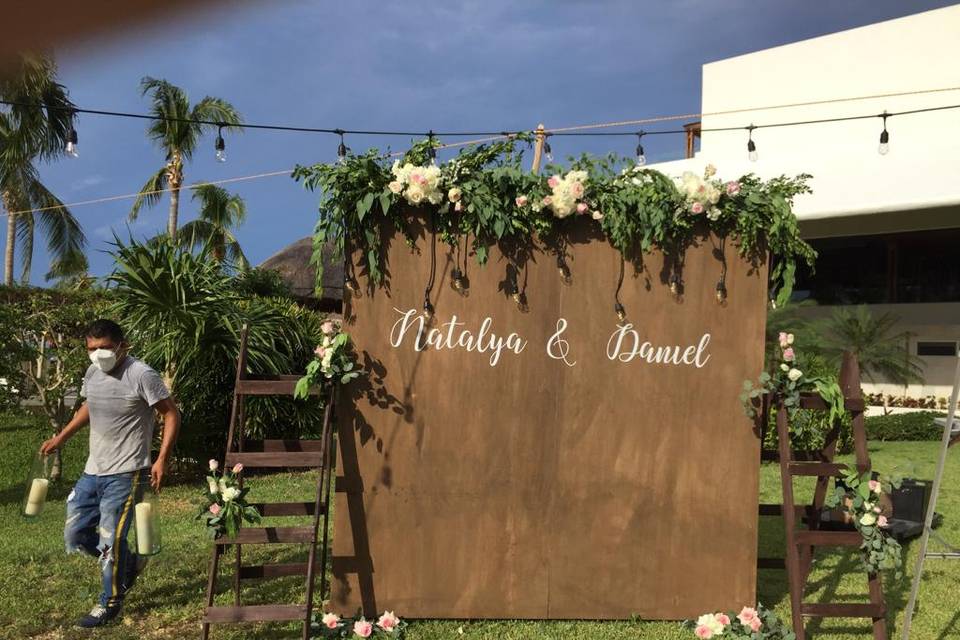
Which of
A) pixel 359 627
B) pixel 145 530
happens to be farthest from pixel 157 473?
pixel 359 627

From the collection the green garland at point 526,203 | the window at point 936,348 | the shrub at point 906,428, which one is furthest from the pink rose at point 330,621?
the window at point 936,348

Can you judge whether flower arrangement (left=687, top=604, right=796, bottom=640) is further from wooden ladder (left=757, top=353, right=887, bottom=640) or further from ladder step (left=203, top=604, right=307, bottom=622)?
ladder step (left=203, top=604, right=307, bottom=622)

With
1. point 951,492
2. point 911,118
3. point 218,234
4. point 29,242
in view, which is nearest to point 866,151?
point 911,118

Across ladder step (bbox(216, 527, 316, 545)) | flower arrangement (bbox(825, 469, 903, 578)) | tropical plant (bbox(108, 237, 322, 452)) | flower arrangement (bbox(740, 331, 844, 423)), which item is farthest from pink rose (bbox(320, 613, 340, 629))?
tropical plant (bbox(108, 237, 322, 452))

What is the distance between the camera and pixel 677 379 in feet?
15.8

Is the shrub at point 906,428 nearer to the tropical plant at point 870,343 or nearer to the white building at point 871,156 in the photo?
the tropical plant at point 870,343

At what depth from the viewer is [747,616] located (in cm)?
452

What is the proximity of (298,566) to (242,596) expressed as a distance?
22.4 inches

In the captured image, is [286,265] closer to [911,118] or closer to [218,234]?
[218,234]

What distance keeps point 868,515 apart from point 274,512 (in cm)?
340

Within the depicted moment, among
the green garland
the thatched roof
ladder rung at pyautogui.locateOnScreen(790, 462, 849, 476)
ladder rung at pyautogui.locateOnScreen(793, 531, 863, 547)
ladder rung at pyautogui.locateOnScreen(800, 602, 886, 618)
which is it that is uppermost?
the thatched roof

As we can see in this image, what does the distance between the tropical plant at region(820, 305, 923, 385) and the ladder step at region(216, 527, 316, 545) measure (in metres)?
15.0

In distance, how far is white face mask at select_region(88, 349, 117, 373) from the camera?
4707 mm

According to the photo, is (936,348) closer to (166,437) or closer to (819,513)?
(819,513)
